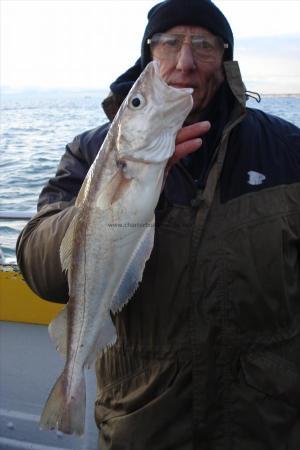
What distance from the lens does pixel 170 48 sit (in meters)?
2.45

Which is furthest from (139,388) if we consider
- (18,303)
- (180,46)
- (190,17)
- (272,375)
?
(18,303)

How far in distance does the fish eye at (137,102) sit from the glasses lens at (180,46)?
1.88ft

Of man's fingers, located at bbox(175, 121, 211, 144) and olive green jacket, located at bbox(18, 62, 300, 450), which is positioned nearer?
man's fingers, located at bbox(175, 121, 211, 144)

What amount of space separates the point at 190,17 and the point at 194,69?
0.31 metres

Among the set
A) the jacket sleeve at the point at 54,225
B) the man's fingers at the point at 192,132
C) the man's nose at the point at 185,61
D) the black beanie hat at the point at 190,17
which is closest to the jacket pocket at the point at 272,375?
the jacket sleeve at the point at 54,225

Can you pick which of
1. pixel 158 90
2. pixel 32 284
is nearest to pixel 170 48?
pixel 158 90

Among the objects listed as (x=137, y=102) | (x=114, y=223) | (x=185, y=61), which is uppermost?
(x=185, y=61)

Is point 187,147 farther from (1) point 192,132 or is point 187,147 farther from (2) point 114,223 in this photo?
(2) point 114,223

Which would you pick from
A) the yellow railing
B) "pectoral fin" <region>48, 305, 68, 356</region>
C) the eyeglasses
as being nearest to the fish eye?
the eyeglasses

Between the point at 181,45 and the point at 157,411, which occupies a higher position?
the point at 181,45

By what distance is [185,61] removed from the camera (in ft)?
7.69

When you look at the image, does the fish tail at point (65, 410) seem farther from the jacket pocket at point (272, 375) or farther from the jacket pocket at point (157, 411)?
the jacket pocket at point (272, 375)

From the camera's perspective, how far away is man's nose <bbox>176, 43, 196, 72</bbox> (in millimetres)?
2344

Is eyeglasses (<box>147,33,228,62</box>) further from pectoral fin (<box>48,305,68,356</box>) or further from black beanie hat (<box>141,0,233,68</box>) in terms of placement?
pectoral fin (<box>48,305,68,356</box>)
